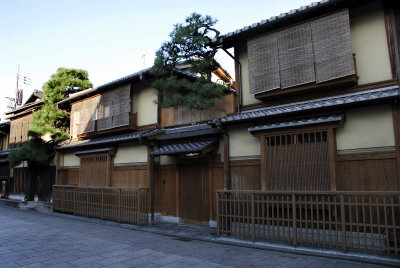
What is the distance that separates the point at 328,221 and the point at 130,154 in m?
9.45

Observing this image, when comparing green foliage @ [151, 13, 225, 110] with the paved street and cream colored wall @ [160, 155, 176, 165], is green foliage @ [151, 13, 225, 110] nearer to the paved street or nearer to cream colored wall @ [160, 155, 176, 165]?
cream colored wall @ [160, 155, 176, 165]

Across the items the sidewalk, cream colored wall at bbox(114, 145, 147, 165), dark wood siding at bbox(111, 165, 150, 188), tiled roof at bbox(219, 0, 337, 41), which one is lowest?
the sidewalk

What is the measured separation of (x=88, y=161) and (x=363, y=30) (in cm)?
1391

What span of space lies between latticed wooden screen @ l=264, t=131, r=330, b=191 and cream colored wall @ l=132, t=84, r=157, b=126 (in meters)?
6.57

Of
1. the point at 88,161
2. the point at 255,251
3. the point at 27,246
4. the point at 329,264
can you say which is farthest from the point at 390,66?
the point at 88,161

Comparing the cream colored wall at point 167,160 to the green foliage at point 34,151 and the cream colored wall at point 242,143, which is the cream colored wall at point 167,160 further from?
the green foliage at point 34,151

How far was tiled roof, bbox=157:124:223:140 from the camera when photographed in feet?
35.1

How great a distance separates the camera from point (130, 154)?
13727 mm

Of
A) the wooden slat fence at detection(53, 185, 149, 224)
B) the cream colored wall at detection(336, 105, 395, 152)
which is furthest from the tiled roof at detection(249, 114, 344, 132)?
the wooden slat fence at detection(53, 185, 149, 224)

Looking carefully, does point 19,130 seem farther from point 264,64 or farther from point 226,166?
point 264,64

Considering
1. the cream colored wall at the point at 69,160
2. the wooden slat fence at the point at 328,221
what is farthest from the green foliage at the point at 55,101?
the wooden slat fence at the point at 328,221

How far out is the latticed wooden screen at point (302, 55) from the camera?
8094mm

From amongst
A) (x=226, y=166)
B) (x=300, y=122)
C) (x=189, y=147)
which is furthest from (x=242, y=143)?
(x=300, y=122)

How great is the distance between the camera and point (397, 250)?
6125mm
